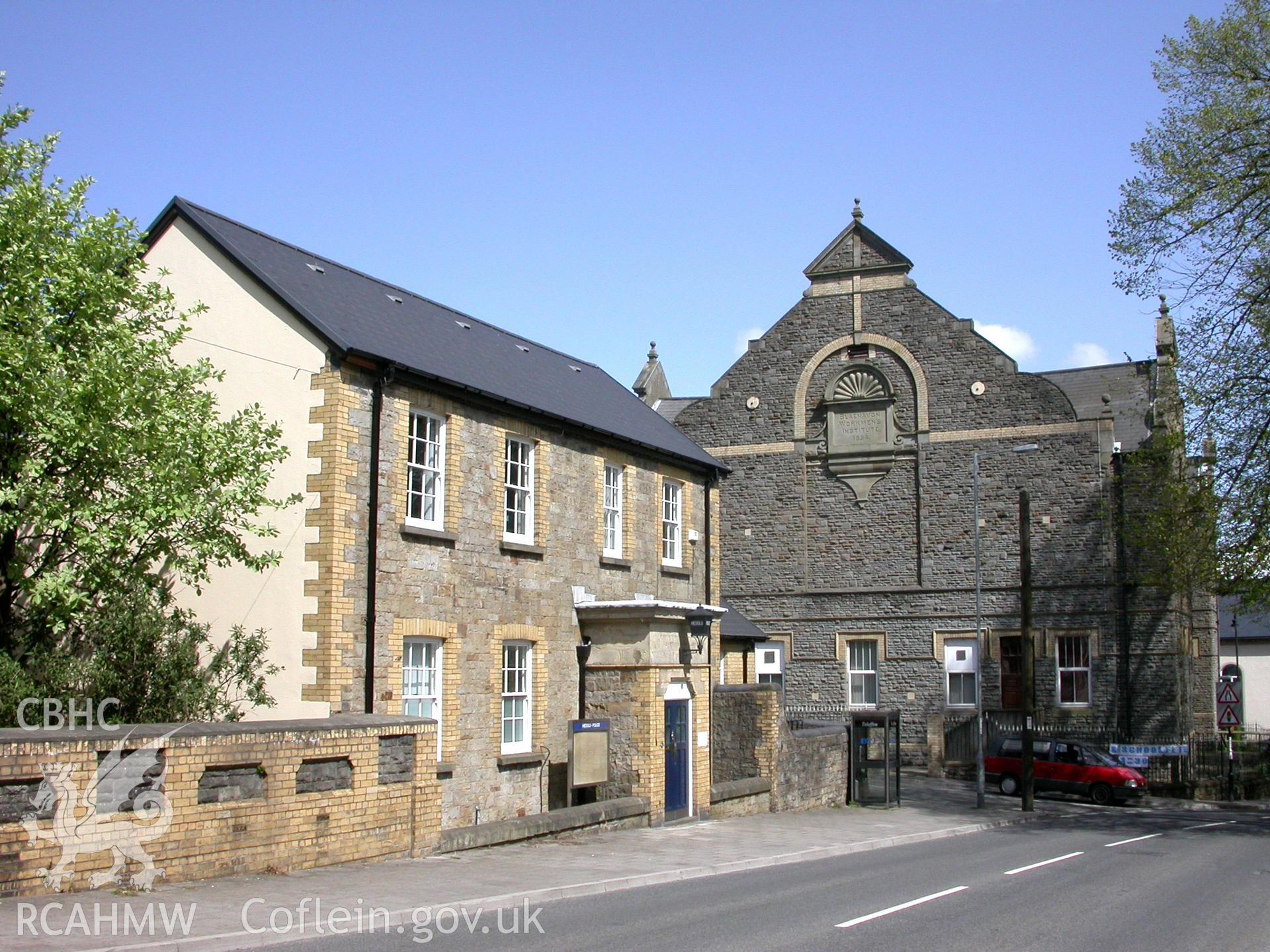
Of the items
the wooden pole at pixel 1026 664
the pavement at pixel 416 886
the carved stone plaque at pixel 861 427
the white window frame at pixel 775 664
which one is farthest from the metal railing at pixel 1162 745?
the pavement at pixel 416 886

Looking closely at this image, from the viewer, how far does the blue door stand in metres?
21.1

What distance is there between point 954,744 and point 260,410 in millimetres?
25268

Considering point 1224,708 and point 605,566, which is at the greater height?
point 605,566

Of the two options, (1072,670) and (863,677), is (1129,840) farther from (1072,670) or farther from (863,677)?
(863,677)

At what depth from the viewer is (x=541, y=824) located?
17359mm

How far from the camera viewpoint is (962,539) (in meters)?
38.6

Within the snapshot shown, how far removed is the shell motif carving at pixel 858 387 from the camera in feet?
132

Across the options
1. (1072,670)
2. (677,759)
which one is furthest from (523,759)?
(1072,670)

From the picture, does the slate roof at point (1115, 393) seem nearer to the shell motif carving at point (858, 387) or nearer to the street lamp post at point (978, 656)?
the street lamp post at point (978, 656)

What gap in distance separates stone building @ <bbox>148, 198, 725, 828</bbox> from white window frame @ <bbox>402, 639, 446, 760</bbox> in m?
0.03

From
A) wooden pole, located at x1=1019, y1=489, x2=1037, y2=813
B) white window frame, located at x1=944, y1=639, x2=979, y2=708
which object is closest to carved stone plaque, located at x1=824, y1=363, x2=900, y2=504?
white window frame, located at x1=944, y1=639, x2=979, y2=708

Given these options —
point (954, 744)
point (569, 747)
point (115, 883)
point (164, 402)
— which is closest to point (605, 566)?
point (569, 747)

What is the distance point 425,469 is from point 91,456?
18.3 ft

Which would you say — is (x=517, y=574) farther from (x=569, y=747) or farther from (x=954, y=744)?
(x=954, y=744)
